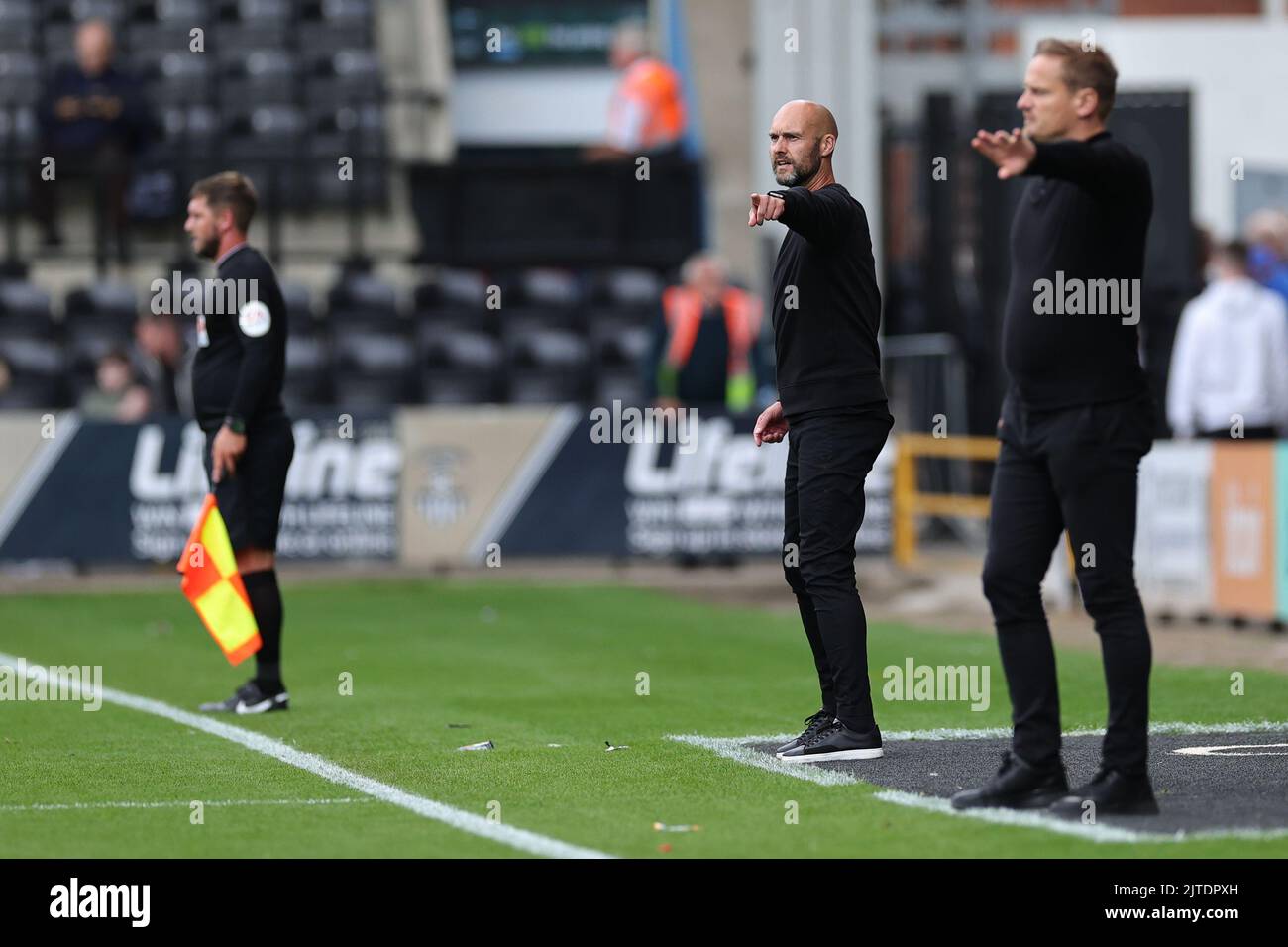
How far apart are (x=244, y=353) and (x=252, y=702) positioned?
1.55m

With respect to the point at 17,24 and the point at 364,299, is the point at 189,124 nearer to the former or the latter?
the point at 17,24

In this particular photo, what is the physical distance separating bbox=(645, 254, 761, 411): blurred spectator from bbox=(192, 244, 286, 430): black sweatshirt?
893 centimetres

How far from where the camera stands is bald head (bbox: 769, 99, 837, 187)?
839cm

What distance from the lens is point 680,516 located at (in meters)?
Answer: 19.3

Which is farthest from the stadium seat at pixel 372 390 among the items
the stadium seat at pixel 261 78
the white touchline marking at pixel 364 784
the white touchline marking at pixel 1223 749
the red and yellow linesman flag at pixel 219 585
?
the white touchline marking at pixel 1223 749

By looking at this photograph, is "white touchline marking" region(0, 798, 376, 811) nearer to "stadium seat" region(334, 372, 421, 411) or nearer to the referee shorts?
the referee shorts

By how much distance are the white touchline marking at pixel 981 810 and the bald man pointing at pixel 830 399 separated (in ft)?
0.82

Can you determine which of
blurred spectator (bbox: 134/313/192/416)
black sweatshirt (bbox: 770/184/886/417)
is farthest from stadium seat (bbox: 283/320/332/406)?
black sweatshirt (bbox: 770/184/886/417)

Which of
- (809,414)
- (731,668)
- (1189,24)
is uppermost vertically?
(1189,24)

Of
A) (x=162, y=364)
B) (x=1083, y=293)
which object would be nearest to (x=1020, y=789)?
(x=1083, y=293)

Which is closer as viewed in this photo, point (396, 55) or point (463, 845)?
point (463, 845)
